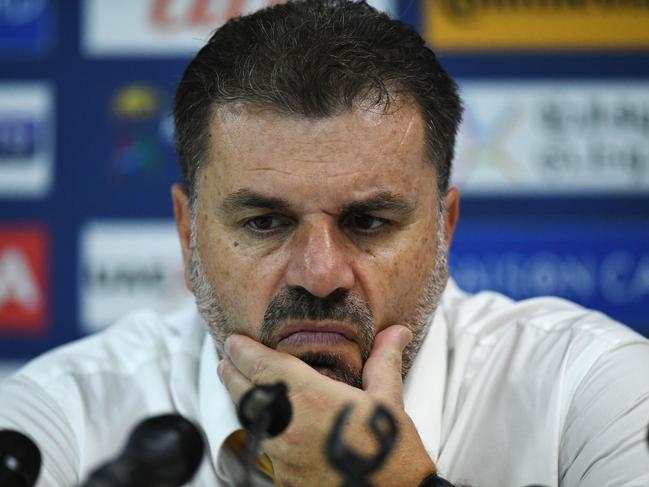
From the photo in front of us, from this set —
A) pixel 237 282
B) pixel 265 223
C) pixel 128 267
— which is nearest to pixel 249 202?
pixel 265 223

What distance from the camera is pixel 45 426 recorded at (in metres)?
1.82

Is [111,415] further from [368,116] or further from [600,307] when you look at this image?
[600,307]

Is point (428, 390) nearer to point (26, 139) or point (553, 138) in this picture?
point (553, 138)

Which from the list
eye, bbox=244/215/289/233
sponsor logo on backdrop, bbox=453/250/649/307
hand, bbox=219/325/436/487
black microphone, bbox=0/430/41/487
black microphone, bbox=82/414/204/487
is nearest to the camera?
black microphone, bbox=82/414/204/487

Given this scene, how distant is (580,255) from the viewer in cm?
350

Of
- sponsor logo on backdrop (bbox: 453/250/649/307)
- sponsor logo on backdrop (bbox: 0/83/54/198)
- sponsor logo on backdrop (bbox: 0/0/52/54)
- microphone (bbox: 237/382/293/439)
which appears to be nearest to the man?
microphone (bbox: 237/382/293/439)

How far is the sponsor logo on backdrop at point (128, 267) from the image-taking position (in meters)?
3.50

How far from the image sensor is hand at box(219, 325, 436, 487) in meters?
1.33

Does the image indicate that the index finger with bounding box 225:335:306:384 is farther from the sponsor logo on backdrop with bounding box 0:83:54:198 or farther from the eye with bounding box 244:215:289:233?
the sponsor logo on backdrop with bounding box 0:83:54:198

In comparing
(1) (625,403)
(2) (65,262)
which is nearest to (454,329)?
(1) (625,403)

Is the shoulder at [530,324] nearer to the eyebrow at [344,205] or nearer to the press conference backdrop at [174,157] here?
the eyebrow at [344,205]

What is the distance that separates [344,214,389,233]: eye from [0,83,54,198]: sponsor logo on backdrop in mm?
2193

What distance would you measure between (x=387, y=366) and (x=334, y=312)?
0.14 m

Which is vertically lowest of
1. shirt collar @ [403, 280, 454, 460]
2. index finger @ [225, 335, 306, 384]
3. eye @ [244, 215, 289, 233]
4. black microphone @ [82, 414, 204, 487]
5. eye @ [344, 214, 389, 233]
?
shirt collar @ [403, 280, 454, 460]
